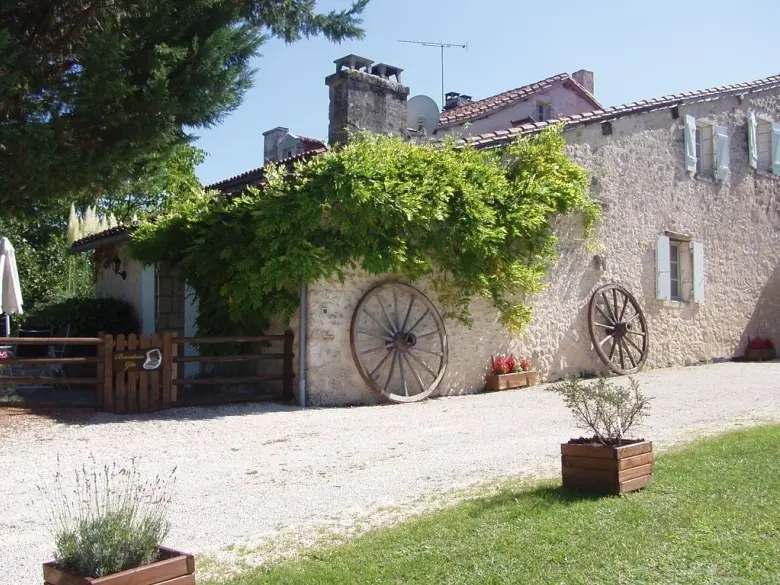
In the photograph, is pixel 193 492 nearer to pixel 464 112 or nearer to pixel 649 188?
pixel 649 188

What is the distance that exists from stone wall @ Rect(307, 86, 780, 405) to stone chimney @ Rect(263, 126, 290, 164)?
11.7 metres

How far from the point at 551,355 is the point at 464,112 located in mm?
8582

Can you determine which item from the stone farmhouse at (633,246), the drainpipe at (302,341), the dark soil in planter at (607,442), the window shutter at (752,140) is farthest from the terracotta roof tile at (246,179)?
the window shutter at (752,140)

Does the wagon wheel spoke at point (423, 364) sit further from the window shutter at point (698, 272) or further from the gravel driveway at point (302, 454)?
the window shutter at point (698, 272)

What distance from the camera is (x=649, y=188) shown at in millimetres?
14484

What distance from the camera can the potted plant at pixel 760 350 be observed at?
16156 mm

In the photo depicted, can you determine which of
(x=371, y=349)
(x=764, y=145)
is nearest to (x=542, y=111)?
(x=764, y=145)

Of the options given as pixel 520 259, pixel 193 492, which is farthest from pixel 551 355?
pixel 193 492

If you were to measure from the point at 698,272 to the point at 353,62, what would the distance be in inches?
293

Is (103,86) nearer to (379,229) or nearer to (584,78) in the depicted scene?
(379,229)

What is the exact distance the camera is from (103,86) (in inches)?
307

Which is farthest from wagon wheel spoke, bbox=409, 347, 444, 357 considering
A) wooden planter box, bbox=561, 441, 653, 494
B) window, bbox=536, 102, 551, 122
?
window, bbox=536, 102, 551, 122

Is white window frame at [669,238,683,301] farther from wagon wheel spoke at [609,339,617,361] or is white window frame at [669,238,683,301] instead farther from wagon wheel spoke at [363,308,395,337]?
wagon wheel spoke at [363,308,395,337]

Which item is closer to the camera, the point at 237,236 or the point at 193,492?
the point at 193,492
